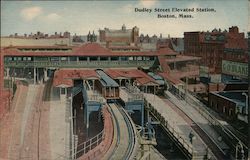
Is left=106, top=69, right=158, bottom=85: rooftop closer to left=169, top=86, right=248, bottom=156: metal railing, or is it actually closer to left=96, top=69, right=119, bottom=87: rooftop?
left=96, top=69, right=119, bottom=87: rooftop

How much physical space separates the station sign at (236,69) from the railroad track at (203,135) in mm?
1672

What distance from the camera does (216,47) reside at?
12.4m

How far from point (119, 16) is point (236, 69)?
3.80m

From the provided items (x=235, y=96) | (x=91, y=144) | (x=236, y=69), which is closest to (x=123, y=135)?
(x=91, y=144)

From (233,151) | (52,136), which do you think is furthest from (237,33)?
(52,136)

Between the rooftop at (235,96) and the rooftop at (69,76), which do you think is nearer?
the rooftop at (69,76)

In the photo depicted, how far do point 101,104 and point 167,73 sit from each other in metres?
1.93

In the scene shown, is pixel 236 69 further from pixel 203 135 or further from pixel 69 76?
pixel 69 76

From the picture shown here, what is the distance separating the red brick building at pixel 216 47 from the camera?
33.1ft

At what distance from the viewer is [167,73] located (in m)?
10.1

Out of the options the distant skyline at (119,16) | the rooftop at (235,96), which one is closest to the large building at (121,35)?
the distant skyline at (119,16)

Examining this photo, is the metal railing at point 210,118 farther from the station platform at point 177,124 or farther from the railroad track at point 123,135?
the railroad track at point 123,135

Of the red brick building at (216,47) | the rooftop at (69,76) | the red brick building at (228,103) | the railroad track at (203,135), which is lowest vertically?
the railroad track at (203,135)

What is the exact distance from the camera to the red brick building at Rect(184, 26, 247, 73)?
33.1ft
